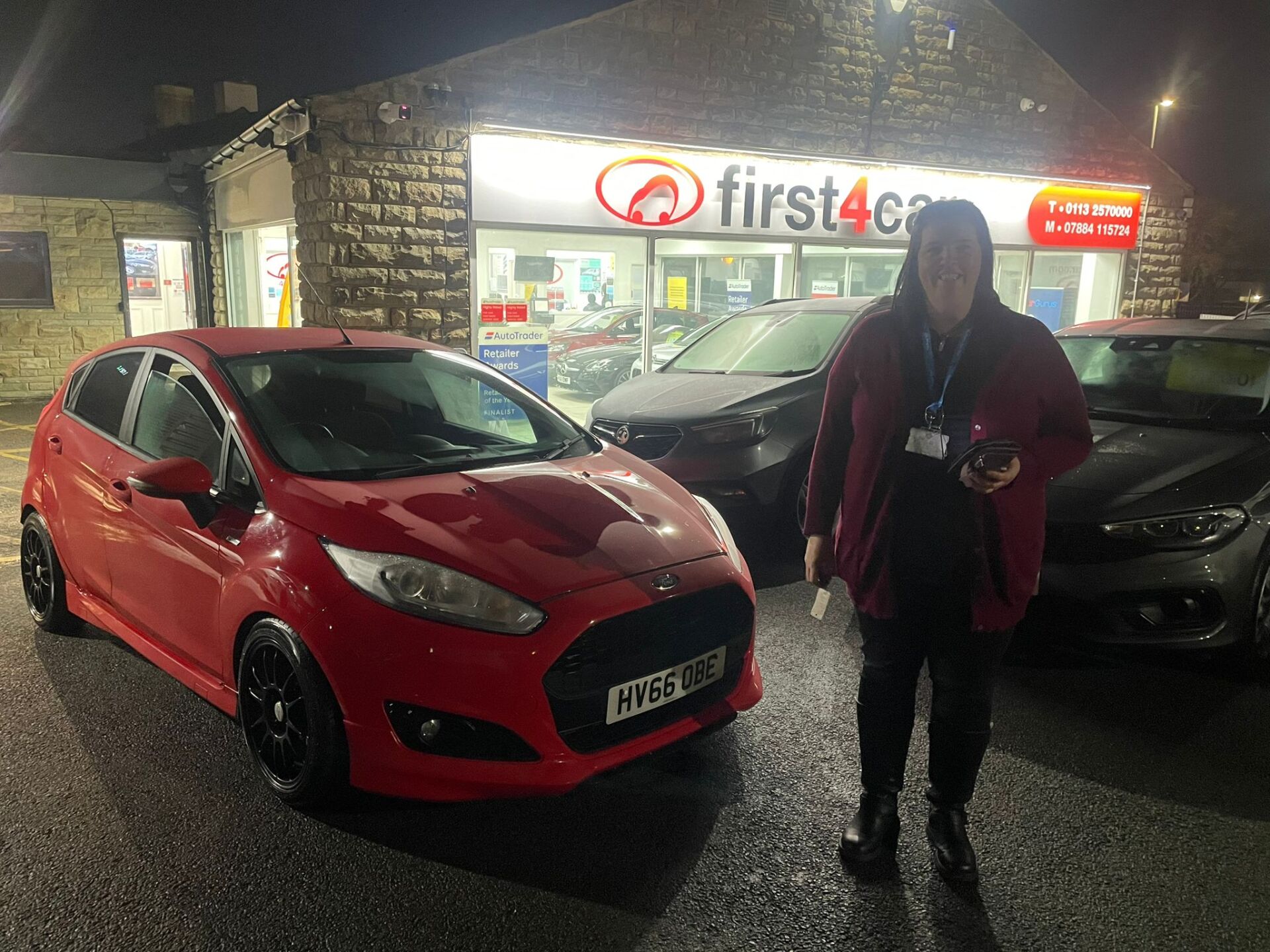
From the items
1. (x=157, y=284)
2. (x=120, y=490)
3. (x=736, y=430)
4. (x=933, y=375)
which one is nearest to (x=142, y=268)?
(x=157, y=284)

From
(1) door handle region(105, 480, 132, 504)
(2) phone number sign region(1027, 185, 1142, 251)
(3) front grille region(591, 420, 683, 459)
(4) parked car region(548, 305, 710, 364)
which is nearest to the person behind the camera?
(1) door handle region(105, 480, 132, 504)

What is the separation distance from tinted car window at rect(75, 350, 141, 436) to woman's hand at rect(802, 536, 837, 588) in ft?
9.52

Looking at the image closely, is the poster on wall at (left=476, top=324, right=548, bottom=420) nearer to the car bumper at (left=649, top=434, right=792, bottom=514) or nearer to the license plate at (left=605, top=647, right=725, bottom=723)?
the car bumper at (left=649, top=434, right=792, bottom=514)

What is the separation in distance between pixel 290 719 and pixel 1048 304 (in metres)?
12.5

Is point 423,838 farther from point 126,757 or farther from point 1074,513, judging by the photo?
point 1074,513

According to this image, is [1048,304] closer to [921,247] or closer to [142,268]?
[921,247]

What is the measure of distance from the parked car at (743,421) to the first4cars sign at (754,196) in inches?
119

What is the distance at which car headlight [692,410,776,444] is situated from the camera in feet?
18.0

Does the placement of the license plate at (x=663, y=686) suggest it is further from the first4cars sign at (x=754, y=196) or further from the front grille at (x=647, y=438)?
the first4cars sign at (x=754, y=196)

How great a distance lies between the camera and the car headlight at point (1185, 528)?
3.65 m

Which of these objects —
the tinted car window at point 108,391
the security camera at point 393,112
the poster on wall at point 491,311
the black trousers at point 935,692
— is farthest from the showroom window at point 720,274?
the black trousers at point 935,692

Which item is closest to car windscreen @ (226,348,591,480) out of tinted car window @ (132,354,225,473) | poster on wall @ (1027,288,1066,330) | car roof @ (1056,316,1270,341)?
tinted car window @ (132,354,225,473)

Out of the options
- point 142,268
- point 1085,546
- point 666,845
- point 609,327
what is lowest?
point 666,845

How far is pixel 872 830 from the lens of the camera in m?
2.66
